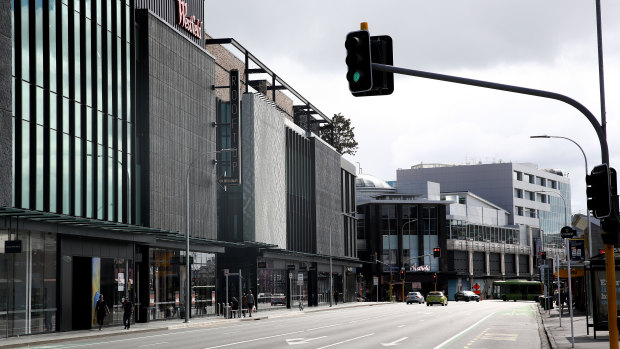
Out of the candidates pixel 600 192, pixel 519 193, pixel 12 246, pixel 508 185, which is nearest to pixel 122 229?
pixel 12 246

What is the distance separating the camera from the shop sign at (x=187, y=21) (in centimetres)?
5378

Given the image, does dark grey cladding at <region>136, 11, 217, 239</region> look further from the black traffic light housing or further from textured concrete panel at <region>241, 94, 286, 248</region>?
the black traffic light housing

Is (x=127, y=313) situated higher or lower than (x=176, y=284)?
lower

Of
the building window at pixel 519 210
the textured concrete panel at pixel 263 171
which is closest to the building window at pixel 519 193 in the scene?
the building window at pixel 519 210

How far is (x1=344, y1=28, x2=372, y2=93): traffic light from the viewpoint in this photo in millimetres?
13570

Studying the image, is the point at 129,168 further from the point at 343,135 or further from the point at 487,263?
the point at 487,263

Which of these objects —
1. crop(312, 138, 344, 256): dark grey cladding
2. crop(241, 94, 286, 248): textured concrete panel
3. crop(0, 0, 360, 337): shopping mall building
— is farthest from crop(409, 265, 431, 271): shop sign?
Result: crop(241, 94, 286, 248): textured concrete panel

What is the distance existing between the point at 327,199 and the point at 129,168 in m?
44.9

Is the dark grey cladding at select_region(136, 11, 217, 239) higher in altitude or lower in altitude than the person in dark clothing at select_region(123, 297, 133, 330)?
higher

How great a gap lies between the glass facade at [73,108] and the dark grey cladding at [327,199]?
4017 cm

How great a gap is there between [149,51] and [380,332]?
2207cm

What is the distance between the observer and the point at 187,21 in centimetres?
5528

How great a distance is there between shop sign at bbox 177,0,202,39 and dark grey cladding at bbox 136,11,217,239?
1240 millimetres

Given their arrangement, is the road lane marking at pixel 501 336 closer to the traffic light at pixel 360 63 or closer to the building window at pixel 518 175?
the traffic light at pixel 360 63
